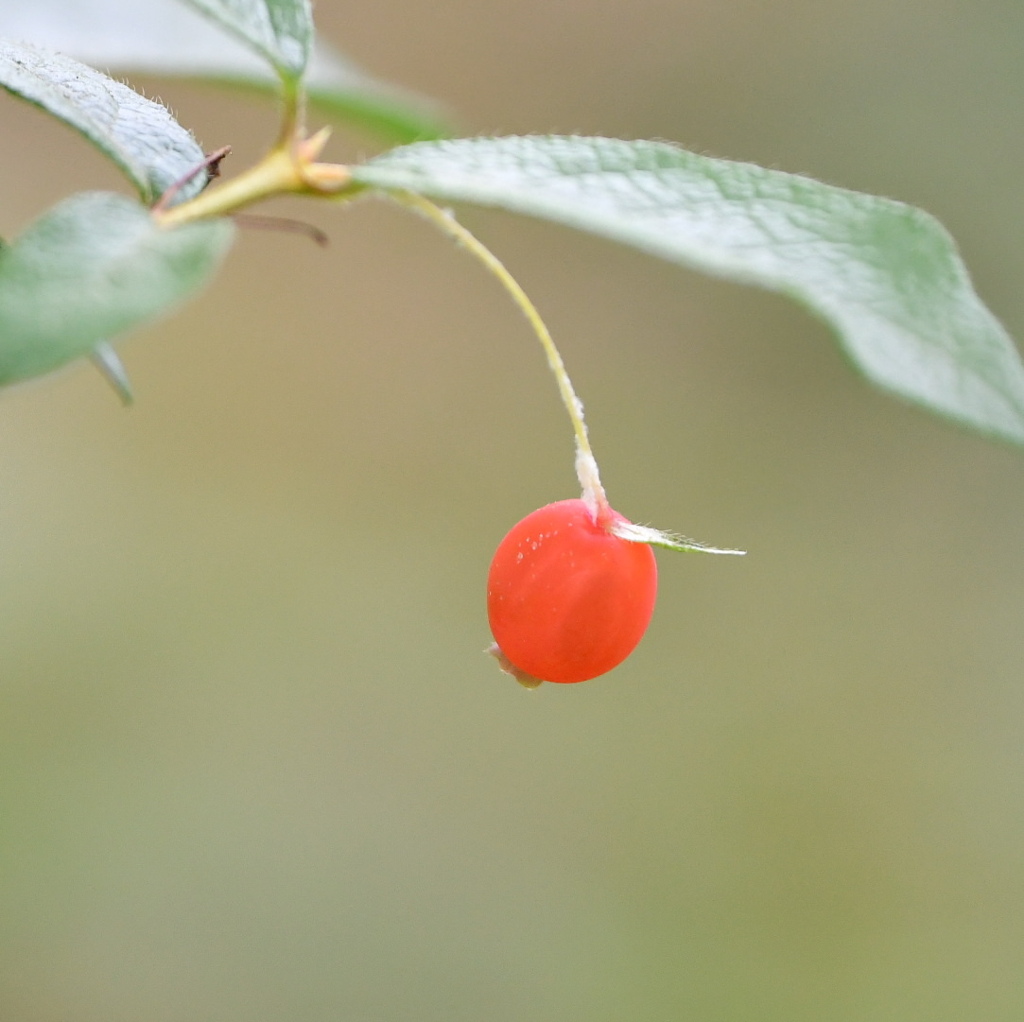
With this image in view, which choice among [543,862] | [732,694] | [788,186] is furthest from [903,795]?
[788,186]

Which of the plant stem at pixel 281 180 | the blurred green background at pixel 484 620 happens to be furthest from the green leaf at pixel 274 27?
the blurred green background at pixel 484 620

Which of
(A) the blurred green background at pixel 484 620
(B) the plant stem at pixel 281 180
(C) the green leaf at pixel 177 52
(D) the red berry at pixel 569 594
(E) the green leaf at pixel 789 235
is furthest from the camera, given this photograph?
(A) the blurred green background at pixel 484 620

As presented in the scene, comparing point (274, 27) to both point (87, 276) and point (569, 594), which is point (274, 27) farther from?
point (569, 594)

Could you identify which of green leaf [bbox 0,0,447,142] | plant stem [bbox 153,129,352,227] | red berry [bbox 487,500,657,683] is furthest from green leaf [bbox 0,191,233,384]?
green leaf [bbox 0,0,447,142]

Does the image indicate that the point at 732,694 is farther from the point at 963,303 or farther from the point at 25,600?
the point at 963,303

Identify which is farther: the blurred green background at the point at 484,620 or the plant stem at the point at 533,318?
the blurred green background at the point at 484,620

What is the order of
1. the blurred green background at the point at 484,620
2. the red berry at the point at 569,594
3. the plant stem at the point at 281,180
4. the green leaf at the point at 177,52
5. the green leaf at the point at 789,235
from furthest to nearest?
the blurred green background at the point at 484,620 < the green leaf at the point at 177,52 < the red berry at the point at 569,594 < the plant stem at the point at 281,180 < the green leaf at the point at 789,235

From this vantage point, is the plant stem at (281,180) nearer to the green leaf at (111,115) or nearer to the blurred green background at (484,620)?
the green leaf at (111,115)
